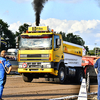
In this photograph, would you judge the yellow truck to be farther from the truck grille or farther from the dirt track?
the dirt track

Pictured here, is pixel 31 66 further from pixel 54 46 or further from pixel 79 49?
pixel 79 49

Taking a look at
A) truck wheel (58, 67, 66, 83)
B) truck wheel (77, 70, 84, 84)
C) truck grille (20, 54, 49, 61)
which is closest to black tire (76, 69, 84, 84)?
truck wheel (77, 70, 84, 84)

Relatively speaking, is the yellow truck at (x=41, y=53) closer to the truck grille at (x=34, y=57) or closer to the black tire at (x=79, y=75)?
the truck grille at (x=34, y=57)

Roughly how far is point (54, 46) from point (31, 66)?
1.86 meters

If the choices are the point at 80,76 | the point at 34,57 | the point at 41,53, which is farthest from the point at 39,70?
the point at 80,76

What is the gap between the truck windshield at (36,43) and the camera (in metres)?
16.3

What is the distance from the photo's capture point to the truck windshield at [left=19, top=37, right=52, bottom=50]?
1631cm

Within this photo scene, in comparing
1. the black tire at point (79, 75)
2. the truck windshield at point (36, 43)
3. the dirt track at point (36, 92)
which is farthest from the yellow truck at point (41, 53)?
the black tire at point (79, 75)

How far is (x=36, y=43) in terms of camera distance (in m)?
16.5

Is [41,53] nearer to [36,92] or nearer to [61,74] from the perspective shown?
[61,74]

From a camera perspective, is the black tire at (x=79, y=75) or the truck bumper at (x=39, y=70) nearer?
the truck bumper at (x=39, y=70)

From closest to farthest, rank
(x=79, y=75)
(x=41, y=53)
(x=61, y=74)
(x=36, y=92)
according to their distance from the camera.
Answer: (x=36, y=92)
(x=41, y=53)
(x=61, y=74)
(x=79, y=75)

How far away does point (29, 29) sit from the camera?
17.5 m

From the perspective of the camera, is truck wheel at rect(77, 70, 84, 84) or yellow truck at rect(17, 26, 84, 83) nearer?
yellow truck at rect(17, 26, 84, 83)
